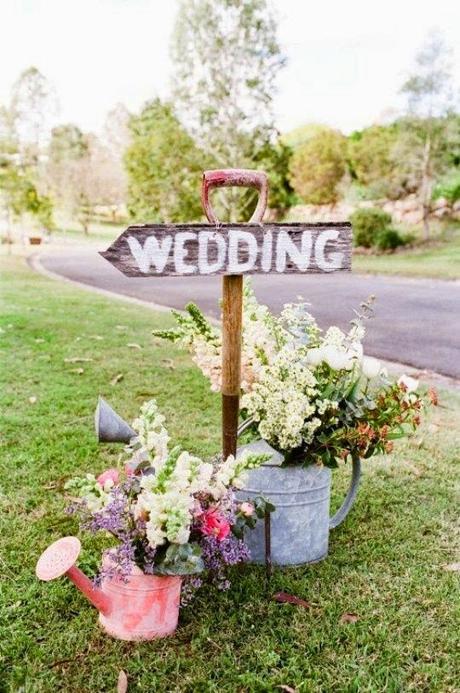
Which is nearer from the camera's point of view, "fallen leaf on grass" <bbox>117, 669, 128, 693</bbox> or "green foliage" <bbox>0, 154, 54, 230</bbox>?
"fallen leaf on grass" <bbox>117, 669, 128, 693</bbox>

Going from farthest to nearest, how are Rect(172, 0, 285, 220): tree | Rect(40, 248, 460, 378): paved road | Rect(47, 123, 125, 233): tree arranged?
Rect(47, 123, 125, 233): tree, Rect(172, 0, 285, 220): tree, Rect(40, 248, 460, 378): paved road

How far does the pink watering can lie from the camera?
7.84 feet

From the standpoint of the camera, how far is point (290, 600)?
2.68 m

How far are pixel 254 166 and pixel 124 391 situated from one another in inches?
803

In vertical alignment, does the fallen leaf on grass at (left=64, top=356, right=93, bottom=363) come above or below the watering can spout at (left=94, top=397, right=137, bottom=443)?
below

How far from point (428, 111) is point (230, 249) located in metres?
23.2

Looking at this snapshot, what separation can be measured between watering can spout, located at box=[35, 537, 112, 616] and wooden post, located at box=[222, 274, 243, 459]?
27.7 inches

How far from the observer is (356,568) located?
9.70 feet

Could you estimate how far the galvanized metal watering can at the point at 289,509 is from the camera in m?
2.83

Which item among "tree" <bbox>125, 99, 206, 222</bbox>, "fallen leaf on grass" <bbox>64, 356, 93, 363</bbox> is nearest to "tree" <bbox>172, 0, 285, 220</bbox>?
"tree" <bbox>125, 99, 206, 222</bbox>

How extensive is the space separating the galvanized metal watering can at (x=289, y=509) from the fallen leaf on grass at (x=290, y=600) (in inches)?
6.5

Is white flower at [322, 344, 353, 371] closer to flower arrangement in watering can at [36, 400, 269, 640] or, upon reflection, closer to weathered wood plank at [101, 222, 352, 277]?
weathered wood plank at [101, 222, 352, 277]

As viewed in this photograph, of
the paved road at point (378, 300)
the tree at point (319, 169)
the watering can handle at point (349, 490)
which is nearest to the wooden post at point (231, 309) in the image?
the watering can handle at point (349, 490)

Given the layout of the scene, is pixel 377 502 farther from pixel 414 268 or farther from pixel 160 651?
pixel 414 268
